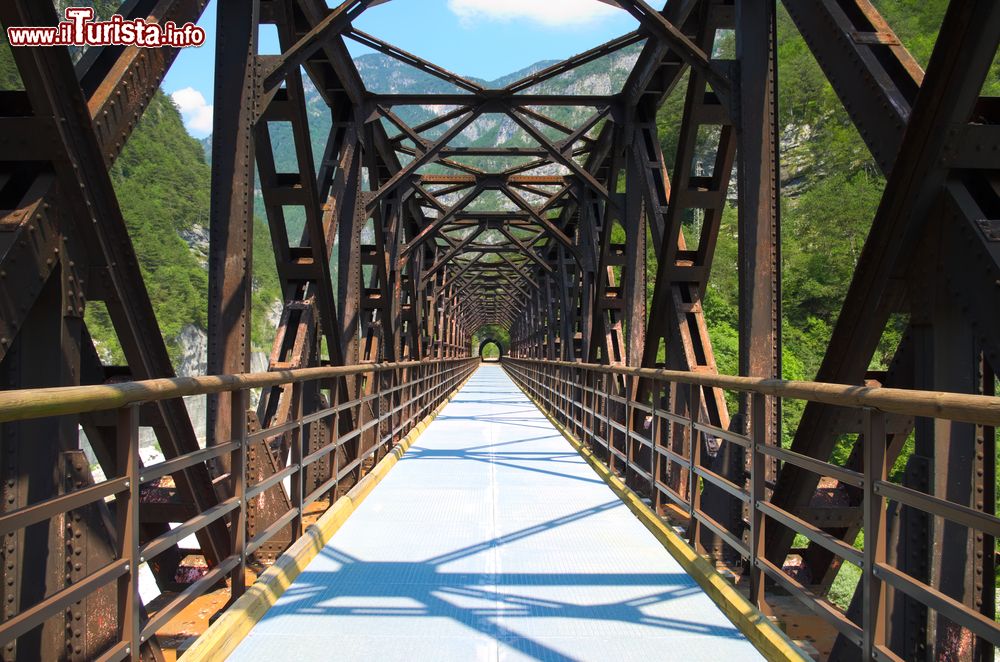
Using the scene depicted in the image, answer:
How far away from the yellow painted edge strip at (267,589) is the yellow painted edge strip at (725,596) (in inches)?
85.4

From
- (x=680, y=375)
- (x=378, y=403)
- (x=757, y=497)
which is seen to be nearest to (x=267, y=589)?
(x=757, y=497)

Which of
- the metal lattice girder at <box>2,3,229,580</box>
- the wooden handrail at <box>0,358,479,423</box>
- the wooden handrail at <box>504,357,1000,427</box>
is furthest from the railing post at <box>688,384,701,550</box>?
the metal lattice girder at <box>2,3,229,580</box>

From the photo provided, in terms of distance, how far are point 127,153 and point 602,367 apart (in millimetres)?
78697

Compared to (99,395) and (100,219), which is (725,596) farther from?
(100,219)

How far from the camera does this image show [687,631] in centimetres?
369

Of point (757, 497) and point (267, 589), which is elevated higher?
point (757, 497)

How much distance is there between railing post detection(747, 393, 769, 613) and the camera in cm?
378

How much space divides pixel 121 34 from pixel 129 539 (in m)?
2.95

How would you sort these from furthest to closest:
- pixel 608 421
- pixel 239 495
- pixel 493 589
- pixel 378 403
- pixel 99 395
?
1. pixel 378 403
2. pixel 608 421
3. pixel 493 589
4. pixel 239 495
5. pixel 99 395

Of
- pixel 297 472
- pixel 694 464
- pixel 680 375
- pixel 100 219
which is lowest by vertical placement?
pixel 297 472

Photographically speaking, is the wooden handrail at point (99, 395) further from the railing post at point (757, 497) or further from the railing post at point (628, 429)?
the railing post at point (628, 429)

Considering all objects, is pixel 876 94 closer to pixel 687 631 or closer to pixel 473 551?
pixel 687 631

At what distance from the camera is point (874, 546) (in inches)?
104

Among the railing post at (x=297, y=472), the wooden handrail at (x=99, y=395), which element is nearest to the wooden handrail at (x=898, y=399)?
the wooden handrail at (x=99, y=395)
